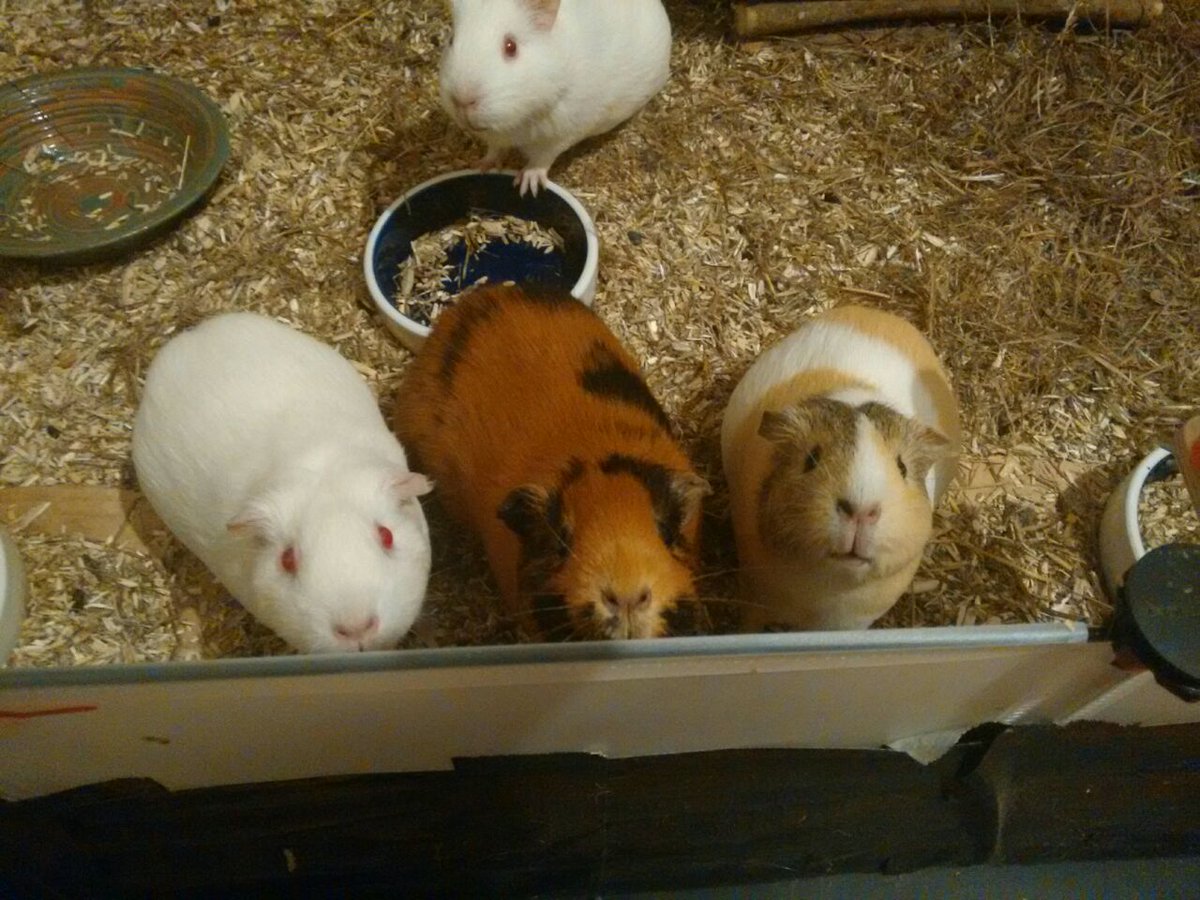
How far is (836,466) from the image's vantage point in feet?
5.33

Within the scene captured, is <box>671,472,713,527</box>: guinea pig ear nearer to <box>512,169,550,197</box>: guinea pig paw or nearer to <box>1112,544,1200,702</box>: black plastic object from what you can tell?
<box>1112,544,1200,702</box>: black plastic object

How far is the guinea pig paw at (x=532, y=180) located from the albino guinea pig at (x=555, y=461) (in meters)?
0.72

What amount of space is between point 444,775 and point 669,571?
0.85 m

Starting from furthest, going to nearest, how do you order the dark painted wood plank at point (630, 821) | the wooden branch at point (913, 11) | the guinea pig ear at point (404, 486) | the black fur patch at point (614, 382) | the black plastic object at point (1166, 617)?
the wooden branch at point (913, 11) → the black fur patch at point (614, 382) → the dark painted wood plank at point (630, 821) → the guinea pig ear at point (404, 486) → the black plastic object at point (1166, 617)

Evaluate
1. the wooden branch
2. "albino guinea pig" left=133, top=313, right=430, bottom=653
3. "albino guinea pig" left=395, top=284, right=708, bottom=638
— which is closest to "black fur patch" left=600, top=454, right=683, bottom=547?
"albino guinea pig" left=395, top=284, right=708, bottom=638

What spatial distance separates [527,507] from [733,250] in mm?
1612

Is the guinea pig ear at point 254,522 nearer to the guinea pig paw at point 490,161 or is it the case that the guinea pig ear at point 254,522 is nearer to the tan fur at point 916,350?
the tan fur at point 916,350

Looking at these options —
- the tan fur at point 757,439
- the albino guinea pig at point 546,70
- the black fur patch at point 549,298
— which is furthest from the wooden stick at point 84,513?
the tan fur at point 757,439

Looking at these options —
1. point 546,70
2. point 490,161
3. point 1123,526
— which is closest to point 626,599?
point 1123,526

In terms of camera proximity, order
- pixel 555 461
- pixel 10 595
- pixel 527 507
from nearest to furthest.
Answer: pixel 527 507
pixel 555 461
pixel 10 595

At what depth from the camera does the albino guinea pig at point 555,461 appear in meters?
1.55

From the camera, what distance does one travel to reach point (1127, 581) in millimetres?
1481

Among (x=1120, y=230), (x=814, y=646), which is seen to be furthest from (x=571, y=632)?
(x=1120, y=230)

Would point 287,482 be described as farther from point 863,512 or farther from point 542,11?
point 542,11
